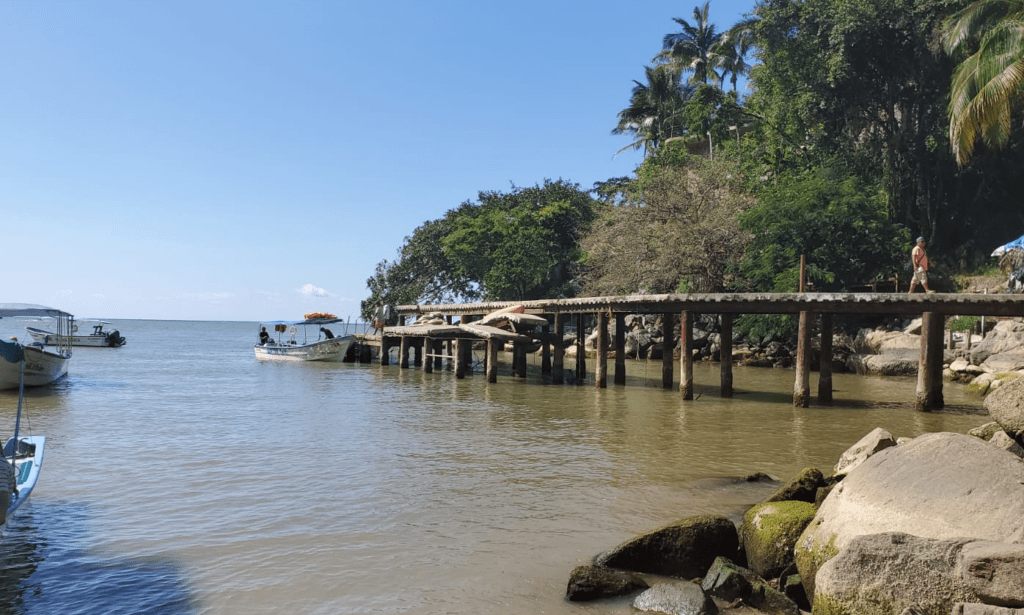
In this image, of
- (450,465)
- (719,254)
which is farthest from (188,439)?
(719,254)

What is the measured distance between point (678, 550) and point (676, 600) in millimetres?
824

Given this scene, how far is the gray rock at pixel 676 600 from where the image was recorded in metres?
5.79

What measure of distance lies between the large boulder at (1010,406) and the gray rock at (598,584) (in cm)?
431

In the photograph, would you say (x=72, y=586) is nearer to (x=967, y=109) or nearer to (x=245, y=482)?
(x=245, y=482)

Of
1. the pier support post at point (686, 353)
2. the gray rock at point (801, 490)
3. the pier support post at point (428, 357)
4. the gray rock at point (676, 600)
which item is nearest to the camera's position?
the gray rock at point (676, 600)

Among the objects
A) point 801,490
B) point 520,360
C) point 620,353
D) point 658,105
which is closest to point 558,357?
point 520,360

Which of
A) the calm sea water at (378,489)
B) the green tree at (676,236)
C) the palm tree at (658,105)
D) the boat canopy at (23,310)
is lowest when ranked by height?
the calm sea water at (378,489)

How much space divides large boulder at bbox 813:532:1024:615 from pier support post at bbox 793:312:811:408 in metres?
13.1

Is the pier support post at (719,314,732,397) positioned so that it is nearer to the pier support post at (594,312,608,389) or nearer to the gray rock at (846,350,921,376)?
the pier support post at (594,312,608,389)

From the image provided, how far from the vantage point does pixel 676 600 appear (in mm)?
5918

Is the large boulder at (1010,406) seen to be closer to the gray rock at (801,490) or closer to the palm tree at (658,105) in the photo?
the gray rock at (801,490)

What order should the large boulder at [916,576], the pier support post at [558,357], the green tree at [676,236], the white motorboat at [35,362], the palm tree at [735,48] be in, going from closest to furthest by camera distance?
the large boulder at [916,576] < the white motorboat at [35,362] < the pier support post at [558,357] < the green tree at [676,236] < the palm tree at [735,48]

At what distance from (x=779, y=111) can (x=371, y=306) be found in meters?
32.1

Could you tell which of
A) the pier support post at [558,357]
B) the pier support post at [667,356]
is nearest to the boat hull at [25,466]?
the pier support post at [667,356]
